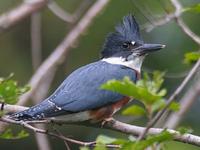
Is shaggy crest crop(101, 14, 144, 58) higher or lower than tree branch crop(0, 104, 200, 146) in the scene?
higher

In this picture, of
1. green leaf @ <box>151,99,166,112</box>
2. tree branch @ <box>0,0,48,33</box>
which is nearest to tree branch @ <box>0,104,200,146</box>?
green leaf @ <box>151,99,166,112</box>

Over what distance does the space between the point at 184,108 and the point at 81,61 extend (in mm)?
2295

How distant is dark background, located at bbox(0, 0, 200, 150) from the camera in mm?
6477

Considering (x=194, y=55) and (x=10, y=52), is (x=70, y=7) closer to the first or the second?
(x=10, y=52)

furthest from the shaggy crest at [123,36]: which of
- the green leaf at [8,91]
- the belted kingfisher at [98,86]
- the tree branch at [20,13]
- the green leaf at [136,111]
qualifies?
the green leaf at [136,111]

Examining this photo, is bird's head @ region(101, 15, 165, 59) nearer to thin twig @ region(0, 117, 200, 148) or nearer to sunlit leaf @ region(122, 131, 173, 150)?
thin twig @ region(0, 117, 200, 148)

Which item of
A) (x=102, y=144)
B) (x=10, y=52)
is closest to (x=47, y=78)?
(x=10, y=52)

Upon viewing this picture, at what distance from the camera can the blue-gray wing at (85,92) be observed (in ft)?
13.1

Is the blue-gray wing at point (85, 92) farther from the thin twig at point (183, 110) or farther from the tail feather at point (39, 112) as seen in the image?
the thin twig at point (183, 110)

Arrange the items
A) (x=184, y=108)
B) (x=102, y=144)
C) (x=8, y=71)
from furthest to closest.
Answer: (x=8, y=71)
(x=184, y=108)
(x=102, y=144)

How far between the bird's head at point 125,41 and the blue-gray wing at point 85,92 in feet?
1.04

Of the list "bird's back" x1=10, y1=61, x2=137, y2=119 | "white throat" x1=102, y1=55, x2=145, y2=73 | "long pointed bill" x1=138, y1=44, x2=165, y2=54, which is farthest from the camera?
"white throat" x1=102, y1=55, x2=145, y2=73

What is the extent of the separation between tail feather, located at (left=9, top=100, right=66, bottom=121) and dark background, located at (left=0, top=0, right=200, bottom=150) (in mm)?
2302

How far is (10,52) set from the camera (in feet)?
24.3
